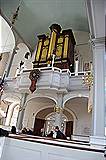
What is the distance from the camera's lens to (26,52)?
17422 millimetres

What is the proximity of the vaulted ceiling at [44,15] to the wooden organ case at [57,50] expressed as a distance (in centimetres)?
107

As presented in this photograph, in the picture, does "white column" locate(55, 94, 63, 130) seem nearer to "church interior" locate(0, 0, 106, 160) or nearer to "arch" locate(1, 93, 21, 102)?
"church interior" locate(0, 0, 106, 160)

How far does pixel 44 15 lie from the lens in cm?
1485

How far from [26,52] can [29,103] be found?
6.05 metres

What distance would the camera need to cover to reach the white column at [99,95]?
2955 mm

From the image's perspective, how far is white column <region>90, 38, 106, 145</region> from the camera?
2955 millimetres

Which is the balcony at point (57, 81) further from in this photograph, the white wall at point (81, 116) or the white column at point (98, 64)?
the white column at point (98, 64)

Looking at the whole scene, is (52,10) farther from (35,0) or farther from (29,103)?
(29,103)

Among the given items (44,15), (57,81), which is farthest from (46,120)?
(44,15)

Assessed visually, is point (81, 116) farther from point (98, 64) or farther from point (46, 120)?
point (98, 64)

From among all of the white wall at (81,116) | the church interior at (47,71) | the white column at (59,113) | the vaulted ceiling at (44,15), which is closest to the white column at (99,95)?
the church interior at (47,71)

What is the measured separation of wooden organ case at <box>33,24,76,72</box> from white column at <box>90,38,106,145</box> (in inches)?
347

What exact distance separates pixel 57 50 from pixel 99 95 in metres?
10.4

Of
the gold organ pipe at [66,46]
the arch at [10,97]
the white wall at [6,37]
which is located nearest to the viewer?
the gold organ pipe at [66,46]
